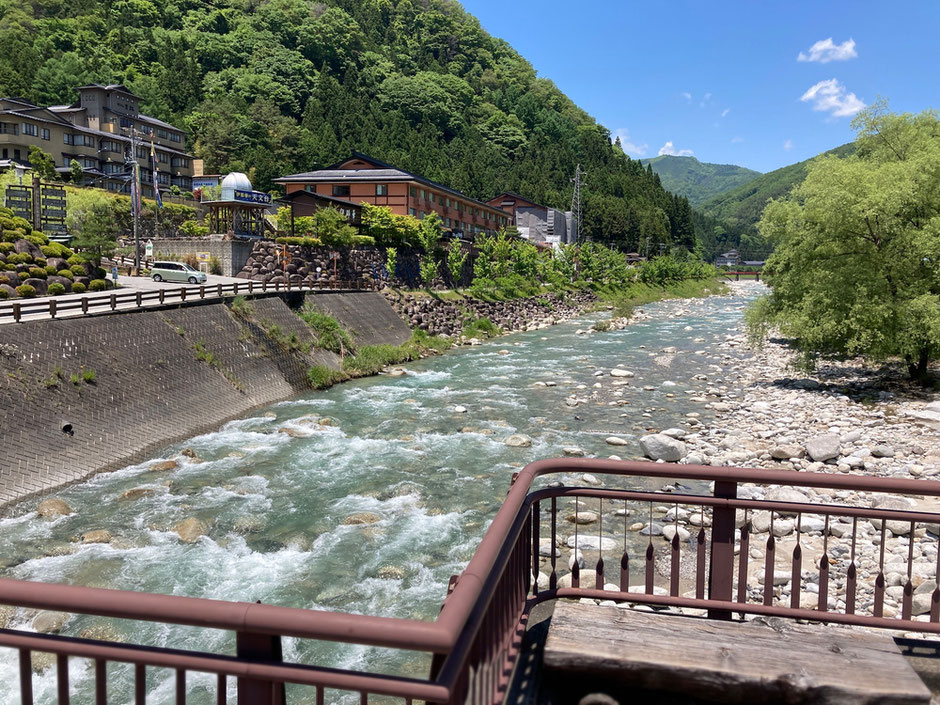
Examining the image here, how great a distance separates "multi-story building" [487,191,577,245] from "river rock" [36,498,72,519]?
87145 millimetres

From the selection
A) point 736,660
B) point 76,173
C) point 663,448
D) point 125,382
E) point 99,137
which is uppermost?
point 99,137

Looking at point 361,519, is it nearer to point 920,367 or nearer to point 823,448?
point 823,448

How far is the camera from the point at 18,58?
7856cm

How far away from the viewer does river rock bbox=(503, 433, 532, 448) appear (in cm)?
1773

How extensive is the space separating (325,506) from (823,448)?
1205cm

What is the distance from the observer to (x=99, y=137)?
66875mm

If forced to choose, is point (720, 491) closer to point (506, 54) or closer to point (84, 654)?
point (84, 654)

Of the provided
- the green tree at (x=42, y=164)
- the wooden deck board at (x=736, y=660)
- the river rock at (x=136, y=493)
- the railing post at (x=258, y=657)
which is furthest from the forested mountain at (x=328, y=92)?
the railing post at (x=258, y=657)

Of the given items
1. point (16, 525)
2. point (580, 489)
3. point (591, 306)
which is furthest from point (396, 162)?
point (580, 489)

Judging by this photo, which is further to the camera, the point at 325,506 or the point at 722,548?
the point at 325,506

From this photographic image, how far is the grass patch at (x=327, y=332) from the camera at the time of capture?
99.7 feet

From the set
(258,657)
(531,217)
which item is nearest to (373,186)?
(531,217)

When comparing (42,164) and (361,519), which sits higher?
(42,164)

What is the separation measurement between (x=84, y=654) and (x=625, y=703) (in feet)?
10.6
